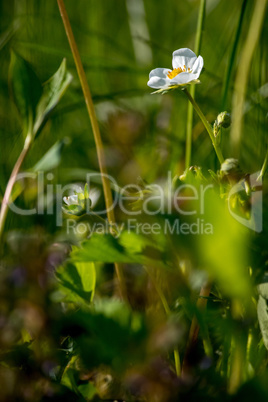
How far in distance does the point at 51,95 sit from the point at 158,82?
6.4 inches

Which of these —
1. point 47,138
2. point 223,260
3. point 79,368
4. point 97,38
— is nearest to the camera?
point 223,260

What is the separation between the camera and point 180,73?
491mm

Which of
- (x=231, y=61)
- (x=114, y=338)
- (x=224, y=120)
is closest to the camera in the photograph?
(x=114, y=338)

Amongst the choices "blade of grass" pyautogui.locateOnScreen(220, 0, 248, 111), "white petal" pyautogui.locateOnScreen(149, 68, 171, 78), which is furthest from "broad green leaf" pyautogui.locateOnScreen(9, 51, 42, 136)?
"blade of grass" pyautogui.locateOnScreen(220, 0, 248, 111)

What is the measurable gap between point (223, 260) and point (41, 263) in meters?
0.28

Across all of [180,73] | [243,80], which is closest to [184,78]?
[180,73]

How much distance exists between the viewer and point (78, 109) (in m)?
1.02

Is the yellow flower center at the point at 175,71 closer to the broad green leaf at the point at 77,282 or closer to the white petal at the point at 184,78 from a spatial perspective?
the white petal at the point at 184,78

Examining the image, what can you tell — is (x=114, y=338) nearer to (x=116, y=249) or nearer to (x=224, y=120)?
(x=116, y=249)

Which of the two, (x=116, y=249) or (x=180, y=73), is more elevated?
(x=180, y=73)

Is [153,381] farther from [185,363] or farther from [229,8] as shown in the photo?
[229,8]

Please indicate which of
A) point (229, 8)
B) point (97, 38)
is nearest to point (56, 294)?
point (97, 38)

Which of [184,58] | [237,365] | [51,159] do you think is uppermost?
[184,58]

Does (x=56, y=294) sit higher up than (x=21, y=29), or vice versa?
(x=21, y=29)
